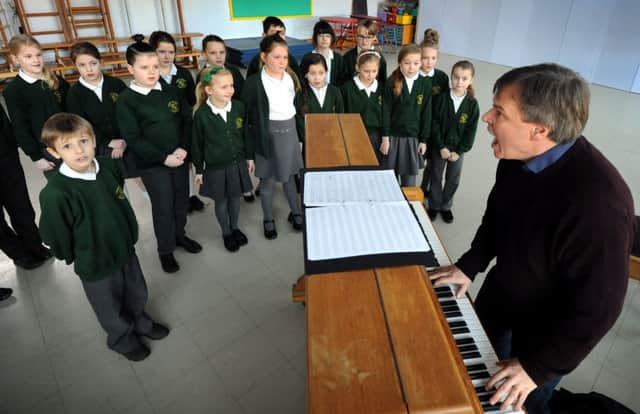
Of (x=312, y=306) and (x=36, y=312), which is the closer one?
(x=312, y=306)

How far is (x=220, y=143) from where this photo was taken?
253cm

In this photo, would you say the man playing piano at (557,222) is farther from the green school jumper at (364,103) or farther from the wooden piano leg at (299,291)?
the green school jumper at (364,103)

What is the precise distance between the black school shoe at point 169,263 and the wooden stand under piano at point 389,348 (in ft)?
6.21

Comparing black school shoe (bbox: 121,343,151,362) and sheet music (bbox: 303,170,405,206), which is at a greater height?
sheet music (bbox: 303,170,405,206)

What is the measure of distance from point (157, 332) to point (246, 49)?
24.5 ft

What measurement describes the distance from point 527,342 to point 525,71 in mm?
805

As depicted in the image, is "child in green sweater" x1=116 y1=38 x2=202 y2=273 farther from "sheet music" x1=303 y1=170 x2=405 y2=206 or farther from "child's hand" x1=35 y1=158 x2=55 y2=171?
"sheet music" x1=303 y1=170 x2=405 y2=206

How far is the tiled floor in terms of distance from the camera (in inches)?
71.1

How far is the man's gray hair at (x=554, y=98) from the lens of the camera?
87cm

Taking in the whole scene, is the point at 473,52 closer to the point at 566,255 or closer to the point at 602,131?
the point at 602,131

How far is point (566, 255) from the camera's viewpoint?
0.95m

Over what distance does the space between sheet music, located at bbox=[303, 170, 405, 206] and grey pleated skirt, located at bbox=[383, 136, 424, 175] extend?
5.36ft

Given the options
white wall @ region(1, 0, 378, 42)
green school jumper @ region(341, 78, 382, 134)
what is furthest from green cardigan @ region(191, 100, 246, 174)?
white wall @ region(1, 0, 378, 42)

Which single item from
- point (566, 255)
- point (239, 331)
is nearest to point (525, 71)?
point (566, 255)
